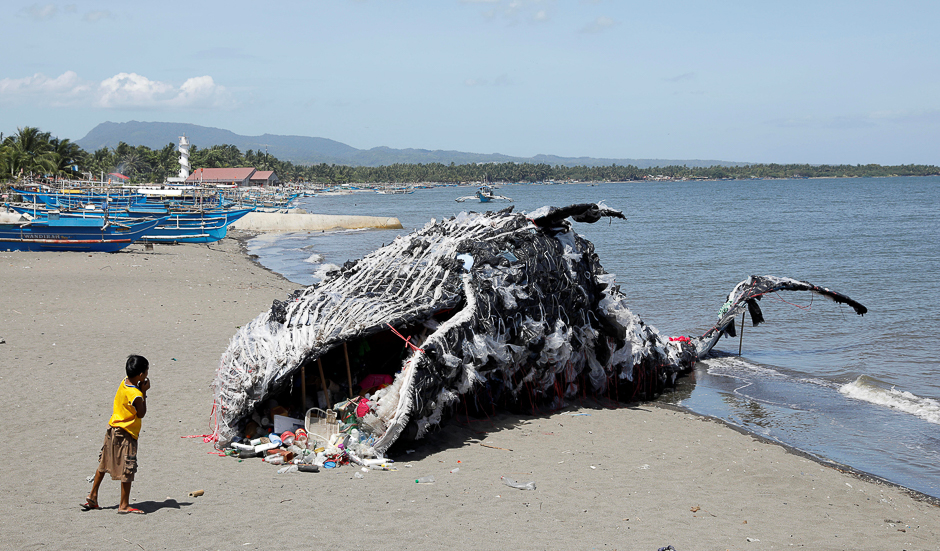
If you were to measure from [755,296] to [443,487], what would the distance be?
8818 millimetres

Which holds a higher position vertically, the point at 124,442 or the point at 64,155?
the point at 64,155

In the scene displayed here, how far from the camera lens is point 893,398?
1173 centimetres

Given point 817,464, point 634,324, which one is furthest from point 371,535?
point 634,324

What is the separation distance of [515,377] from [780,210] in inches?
2681

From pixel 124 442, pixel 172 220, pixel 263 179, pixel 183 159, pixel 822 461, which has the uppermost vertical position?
pixel 263 179

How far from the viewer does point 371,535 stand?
561cm

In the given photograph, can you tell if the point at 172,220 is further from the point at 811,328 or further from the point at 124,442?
the point at 124,442

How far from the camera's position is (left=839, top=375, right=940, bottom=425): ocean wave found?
11023 millimetres

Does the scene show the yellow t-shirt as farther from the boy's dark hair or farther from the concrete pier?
the concrete pier

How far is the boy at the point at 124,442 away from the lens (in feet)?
18.5

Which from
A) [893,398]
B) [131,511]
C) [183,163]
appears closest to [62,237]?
[131,511]

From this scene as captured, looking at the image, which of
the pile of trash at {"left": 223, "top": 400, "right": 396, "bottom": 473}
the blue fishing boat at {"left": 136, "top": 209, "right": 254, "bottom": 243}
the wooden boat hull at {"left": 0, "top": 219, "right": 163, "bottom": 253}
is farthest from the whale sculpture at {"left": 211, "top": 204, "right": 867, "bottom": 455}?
the blue fishing boat at {"left": 136, "top": 209, "right": 254, "bottom": 243}

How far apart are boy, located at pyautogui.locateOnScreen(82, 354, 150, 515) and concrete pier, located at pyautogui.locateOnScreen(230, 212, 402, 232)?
4500 centimetres

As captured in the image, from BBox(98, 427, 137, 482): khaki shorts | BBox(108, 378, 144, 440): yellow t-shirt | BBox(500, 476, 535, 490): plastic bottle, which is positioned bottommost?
BBox(500, 476, 535, 490): plastic bottle
